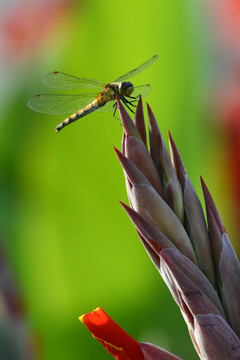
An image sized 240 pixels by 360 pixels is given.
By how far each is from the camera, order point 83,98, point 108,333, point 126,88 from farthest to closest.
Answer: point 83,98
point 126,88
point 108,333

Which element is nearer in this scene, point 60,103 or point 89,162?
point 60,103

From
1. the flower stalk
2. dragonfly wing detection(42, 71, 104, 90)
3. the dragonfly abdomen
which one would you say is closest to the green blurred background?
dragonfly wing detection(42, 71, 104, 90)

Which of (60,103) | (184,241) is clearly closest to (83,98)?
(60,103)

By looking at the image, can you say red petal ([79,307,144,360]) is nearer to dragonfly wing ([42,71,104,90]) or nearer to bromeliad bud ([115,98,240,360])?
bromeliad bud ([115,98,240,360])

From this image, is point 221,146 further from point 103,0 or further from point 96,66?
point 103,0

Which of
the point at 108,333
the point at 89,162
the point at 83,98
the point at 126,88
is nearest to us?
the point at 108,333

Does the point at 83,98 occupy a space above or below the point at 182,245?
above

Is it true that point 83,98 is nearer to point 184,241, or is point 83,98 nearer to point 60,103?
point 60,103
